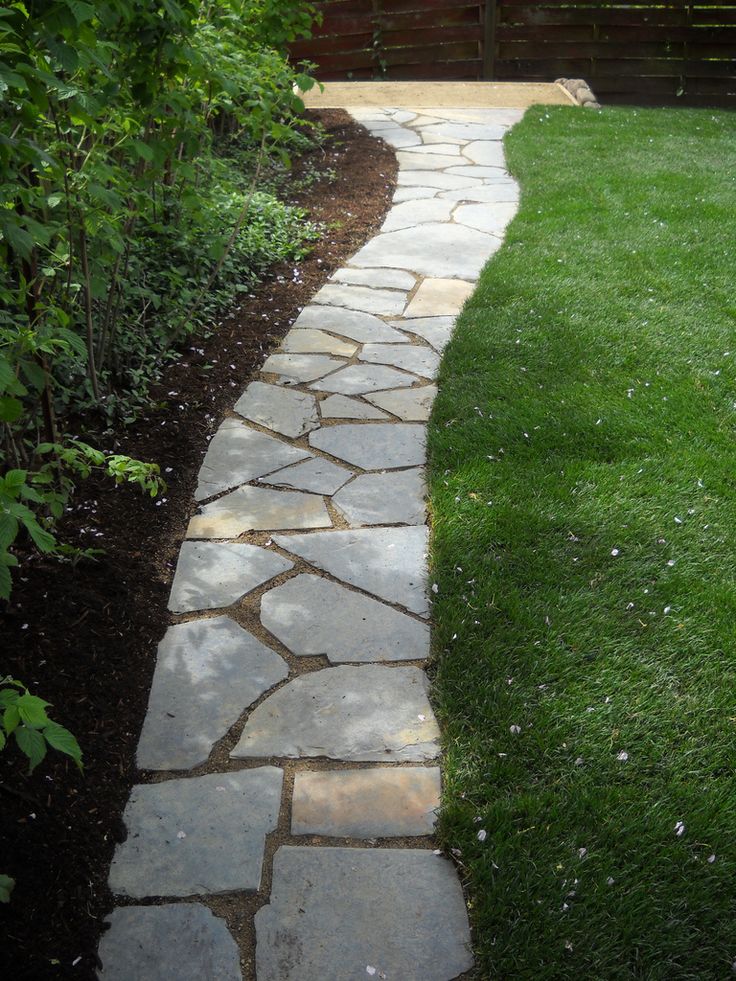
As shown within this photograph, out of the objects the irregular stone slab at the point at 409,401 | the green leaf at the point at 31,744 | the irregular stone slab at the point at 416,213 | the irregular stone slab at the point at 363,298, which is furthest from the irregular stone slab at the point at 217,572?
the irregular stone slab at the point at 416,213

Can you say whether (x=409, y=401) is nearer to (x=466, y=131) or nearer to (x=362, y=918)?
(x=362, y=918)

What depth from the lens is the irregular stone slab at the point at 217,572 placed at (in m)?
2.89

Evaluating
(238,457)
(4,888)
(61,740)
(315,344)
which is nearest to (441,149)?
(315,344)

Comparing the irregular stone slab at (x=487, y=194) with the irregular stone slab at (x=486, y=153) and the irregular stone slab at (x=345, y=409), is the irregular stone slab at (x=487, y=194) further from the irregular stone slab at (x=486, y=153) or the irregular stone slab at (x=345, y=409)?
the irregular stone slab at (x=345, y=409)

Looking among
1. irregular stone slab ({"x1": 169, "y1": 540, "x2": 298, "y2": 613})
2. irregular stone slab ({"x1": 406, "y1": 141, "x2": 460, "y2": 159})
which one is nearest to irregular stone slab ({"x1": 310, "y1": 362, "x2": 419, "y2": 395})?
irregular stone slab ({"x1": 169, "y1": 540, "x2": 298, "y2": 613})

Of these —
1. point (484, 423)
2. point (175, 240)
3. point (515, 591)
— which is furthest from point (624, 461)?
point (175, 240)

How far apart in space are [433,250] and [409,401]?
203 centimetres

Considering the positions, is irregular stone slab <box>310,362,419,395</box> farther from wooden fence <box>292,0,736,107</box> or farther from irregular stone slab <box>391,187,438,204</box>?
wooden fence <box>292,0,736,107</box>

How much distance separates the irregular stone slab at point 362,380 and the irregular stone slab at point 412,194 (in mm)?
2780

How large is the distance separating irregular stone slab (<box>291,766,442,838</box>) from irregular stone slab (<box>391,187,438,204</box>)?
5.18 m

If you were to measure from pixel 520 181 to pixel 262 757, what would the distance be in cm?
577

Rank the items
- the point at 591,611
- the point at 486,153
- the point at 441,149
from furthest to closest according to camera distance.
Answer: the point at 441,149 < the point at 486,153 < the point at 591,611

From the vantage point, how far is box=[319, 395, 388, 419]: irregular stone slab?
13.0 feet

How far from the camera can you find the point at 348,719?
2.44 m
